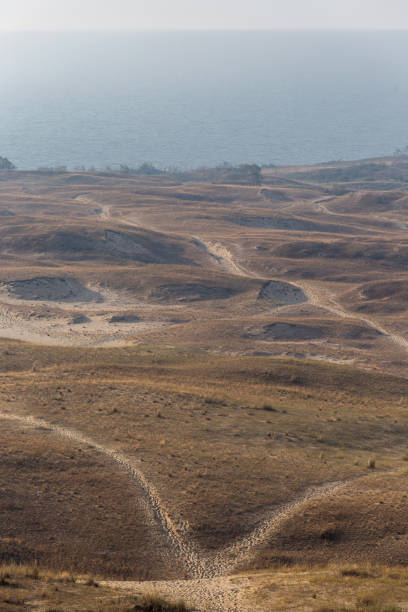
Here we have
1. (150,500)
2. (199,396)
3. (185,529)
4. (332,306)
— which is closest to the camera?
(185,529)

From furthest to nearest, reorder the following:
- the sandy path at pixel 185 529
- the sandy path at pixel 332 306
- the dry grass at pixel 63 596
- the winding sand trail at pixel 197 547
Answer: the sandy path at pixel 332 306 < the sandy path at pixel 185 529 < the winding sand trail at pixel 197 547 < the dry grass at pixel 63 596

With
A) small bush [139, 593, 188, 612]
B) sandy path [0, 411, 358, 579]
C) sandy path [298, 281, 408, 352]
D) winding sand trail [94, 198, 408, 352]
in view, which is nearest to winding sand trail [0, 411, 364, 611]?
sandy path [0, 411, 358, 579]

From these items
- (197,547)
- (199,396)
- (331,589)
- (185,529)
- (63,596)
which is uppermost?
(63,596)

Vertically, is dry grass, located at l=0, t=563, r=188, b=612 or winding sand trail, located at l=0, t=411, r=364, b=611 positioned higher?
dry grass, located at l=0, t=563, r=188, b=612

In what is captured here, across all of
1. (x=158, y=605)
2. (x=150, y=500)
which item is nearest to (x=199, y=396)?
(x=150, y=500)

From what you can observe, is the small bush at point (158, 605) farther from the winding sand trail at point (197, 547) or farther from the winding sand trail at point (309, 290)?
the winding sand trail at point (309, 290)

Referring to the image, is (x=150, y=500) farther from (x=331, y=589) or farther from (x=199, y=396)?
(x=199, y=396)

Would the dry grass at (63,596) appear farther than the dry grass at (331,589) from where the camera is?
No

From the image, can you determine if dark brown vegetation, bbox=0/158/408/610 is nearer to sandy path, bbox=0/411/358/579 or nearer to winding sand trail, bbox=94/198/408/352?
sandy path, bbox=0/411/358/579

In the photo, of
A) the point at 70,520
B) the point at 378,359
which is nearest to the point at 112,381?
the point at 70,520

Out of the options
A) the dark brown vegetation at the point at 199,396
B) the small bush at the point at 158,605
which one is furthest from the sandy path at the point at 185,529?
the small bush at the point at 158,605

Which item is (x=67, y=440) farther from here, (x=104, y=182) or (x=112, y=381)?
(x=104, y=182)
